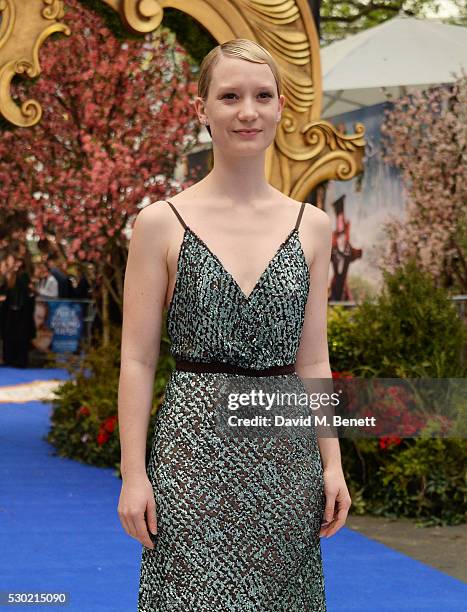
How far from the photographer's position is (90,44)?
42.8ft

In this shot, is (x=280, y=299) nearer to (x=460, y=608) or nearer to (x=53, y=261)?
(x=460, y=608)

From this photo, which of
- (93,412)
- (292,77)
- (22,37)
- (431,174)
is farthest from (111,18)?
(431,174)

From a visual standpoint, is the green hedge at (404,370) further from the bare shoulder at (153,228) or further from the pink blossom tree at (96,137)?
the bare shoulder at (153,228)

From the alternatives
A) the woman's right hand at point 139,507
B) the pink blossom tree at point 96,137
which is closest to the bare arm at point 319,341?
the woman's right hand at point 139,507

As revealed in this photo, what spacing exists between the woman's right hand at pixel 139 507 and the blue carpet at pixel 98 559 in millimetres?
3018

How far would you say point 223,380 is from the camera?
2.56 m

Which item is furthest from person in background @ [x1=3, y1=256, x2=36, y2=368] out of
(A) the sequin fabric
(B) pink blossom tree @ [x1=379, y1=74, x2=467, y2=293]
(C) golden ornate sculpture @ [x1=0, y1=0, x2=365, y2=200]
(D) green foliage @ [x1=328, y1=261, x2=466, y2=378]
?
(A) the sequin fabric

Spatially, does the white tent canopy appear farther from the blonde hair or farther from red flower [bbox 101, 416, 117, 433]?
the blonde hair

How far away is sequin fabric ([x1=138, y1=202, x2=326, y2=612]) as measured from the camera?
99.4 inches

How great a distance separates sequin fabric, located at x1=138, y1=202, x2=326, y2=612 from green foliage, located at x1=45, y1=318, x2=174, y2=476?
6523mm

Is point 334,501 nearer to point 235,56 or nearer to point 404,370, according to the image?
point 235,56

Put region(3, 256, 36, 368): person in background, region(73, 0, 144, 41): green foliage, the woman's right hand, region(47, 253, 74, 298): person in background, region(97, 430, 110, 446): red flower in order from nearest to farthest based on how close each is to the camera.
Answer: the woman's right hand, region(73, 0, 144, 41): green foliage, region(97, 430, 110, 446): red flower, region(3, 256, 36, 368): person in background, region(47, 253, 74, 298): person in background

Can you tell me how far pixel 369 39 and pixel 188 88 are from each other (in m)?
3.33

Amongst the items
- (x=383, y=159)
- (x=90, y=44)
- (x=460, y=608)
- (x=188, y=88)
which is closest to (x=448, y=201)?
(x=383, y=159)
